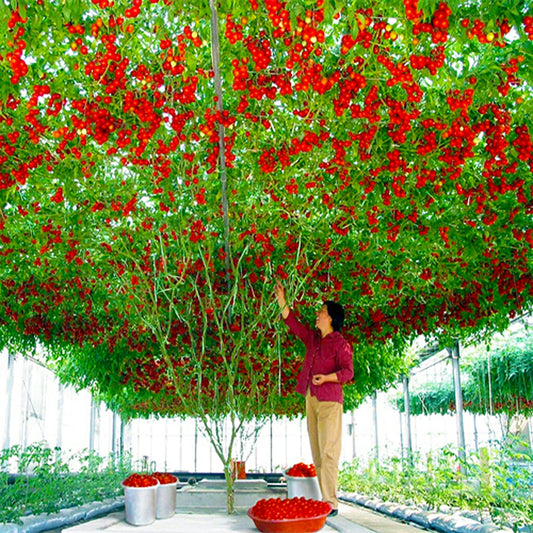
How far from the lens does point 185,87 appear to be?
3115mm

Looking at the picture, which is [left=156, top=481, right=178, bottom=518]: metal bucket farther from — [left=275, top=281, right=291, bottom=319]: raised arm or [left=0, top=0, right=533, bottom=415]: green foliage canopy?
[left=275, top=281, right=291, bottom=319]: raised arm

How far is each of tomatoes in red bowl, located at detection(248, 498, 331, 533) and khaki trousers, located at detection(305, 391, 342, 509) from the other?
0.92 m

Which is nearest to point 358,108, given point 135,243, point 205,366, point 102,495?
point 135,243

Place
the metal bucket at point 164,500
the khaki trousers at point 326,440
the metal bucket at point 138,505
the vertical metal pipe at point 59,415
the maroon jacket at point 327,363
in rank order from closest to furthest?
the metal bucket at point 138,505 < the metal bucket at point 164,500 < the khaki trousers at point 326,440 < the maroon jacket at point 327,363 < the vertical metal pipe at point 59,415

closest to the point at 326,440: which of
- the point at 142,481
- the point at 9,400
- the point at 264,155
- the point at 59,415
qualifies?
the point at 142,481

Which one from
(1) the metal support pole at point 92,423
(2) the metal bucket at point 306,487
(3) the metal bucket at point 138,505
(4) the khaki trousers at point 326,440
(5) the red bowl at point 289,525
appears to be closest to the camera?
(5) the red bowl at point 289,525

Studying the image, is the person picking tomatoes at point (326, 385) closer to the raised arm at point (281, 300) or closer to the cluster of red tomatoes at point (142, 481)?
the raised arm at point (281, 300)

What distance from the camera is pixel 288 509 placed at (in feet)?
10.6

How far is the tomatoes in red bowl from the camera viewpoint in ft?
10.4

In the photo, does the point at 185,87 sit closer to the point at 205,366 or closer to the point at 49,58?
the point at 49,58

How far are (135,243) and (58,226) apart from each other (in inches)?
25.7

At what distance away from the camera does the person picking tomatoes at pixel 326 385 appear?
427 centimetres

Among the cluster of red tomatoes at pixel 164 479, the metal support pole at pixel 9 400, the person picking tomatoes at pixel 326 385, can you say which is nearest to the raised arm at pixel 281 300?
the person picking tomatoes at pixel 326 385

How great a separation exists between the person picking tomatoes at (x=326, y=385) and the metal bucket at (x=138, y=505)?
48.5 inches
